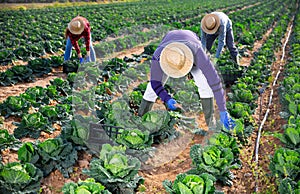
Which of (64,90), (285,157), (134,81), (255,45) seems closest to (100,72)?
(134,81)

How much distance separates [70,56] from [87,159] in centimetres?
460

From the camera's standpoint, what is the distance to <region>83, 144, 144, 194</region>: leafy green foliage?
3.63 meters

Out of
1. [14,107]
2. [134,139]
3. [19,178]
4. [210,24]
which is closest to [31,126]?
[14,107]

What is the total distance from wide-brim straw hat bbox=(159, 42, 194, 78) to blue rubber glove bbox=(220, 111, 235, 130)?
3.46 feet

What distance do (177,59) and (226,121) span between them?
1.44m

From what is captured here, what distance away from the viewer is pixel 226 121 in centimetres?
461

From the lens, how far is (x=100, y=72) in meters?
7.97

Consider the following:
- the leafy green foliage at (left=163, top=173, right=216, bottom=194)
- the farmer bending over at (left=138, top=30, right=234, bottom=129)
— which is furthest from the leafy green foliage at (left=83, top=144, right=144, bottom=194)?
the farmer bending over at (left=138, top=30, right=234, bottom=129)

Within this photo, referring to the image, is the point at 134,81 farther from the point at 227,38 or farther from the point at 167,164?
the point at 167,164

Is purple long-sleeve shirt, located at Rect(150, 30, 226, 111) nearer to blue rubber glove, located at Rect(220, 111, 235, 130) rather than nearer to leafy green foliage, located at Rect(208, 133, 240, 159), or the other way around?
blue rubber glove, located at Rect(220, 111, 235, 130)

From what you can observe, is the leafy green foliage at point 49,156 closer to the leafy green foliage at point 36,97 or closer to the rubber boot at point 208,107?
the leafy green foliage at point 36,97

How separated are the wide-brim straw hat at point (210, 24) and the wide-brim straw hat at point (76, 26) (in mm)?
2569

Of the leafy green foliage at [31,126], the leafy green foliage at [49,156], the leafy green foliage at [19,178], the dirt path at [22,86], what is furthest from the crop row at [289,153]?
the dirt path at [22,86]

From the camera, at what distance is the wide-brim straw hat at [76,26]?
7102mm
